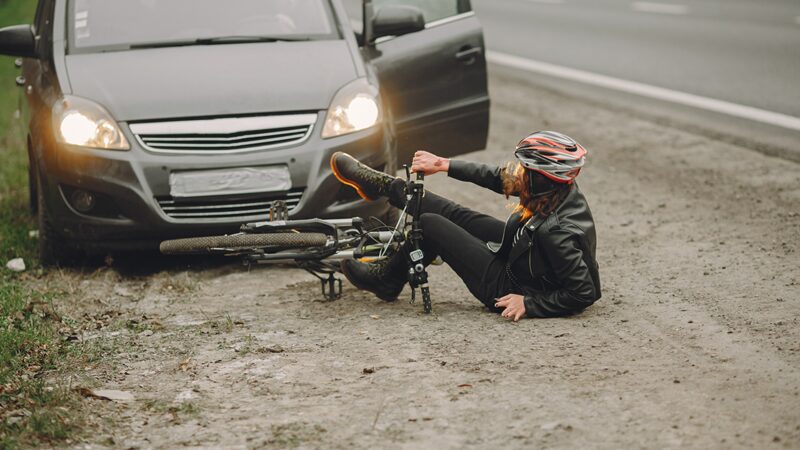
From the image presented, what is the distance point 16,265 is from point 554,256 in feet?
11.7

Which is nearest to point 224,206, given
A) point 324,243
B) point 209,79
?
point 209,79

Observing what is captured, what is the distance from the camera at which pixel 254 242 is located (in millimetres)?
6176

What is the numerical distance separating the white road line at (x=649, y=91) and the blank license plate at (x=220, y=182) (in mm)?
5447

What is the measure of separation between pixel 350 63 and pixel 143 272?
1.82 meters

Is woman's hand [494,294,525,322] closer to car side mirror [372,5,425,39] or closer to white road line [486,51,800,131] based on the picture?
car side mirror [372,5,425,39]

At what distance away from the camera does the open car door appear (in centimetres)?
827

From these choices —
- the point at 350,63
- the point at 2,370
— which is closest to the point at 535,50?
the point at 350,63

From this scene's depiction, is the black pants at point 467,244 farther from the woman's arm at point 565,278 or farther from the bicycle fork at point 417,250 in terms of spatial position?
the woman's arm at point 565,278

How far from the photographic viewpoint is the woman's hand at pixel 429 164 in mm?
5996

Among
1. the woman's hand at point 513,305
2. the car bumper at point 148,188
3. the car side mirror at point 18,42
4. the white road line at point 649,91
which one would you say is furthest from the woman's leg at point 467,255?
the white road line at point 649,91

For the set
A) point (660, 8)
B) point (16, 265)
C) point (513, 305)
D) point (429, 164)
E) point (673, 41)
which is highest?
point (429, 164)

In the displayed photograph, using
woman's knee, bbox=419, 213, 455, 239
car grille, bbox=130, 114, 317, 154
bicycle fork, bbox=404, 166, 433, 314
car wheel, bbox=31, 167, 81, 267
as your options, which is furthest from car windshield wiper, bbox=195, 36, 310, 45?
woman's knee, bbox=419, 213, 455, 239

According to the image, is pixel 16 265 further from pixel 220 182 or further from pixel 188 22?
pixel 188 22

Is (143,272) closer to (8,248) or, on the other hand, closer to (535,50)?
(8,248)
